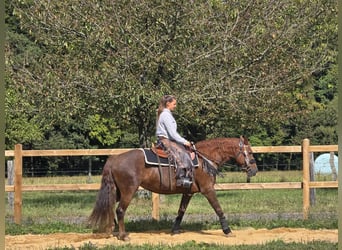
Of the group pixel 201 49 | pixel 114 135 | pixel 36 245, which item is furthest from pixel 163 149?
pixel 114 135

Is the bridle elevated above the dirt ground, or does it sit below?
above

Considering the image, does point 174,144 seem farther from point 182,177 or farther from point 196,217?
point 196,217

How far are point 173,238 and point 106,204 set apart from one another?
1.11 meters

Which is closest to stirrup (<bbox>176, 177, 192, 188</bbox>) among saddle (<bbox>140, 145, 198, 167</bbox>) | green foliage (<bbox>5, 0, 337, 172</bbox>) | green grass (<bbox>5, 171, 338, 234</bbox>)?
saddle (<bbox>140, 145, 198, 167</bbox>)

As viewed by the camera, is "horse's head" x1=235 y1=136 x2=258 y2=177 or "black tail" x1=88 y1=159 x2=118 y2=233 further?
"horse's head" x1=235 y1=136 x2=258 y2=177

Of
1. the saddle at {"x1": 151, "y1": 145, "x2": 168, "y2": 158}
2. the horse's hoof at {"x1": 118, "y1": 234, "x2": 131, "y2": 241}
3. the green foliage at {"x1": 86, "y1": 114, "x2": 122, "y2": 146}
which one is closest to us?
the horse's hoof at {"x1": 118, "y1": 234, "x2": 131, "y2": 241}

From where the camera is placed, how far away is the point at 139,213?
1124 cm

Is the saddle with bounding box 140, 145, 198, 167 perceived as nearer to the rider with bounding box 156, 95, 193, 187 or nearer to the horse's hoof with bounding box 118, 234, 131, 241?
the rider with bounding box 156, 95, 193, 187

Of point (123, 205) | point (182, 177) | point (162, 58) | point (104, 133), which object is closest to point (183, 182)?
point (182, 177)

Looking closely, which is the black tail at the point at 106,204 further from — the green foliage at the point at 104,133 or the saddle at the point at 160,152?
the green foliage at the point at 104,133

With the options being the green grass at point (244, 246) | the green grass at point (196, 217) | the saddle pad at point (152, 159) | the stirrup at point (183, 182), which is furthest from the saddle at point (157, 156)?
the green grass at point (196, 217)

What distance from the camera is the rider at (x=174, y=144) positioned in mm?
8312

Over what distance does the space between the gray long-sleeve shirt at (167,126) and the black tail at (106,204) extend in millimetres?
917

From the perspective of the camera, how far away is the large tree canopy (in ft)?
42.4
